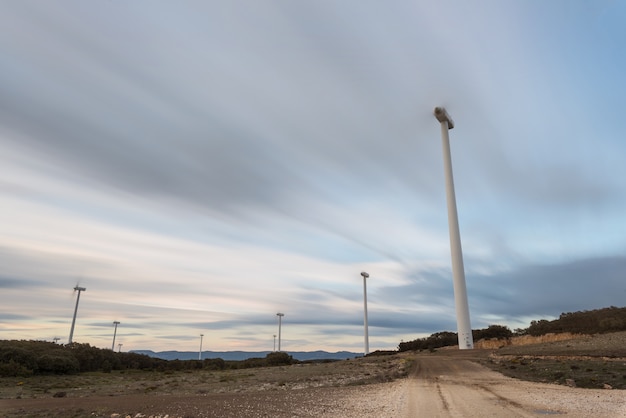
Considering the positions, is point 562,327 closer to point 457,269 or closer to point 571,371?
point 457,269

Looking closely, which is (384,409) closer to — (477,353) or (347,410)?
(347,410)

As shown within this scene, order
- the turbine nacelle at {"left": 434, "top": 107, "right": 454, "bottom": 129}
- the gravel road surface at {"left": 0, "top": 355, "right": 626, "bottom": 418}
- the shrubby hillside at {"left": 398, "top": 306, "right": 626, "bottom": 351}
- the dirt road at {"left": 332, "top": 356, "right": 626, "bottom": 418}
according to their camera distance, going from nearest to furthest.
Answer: the dirt road at {"left": 332, "top": 356, "right": 626, "bottom": 418}, the gravel road surface at {"left": 0, "top": 355, "right": 626, "bottom": 418}, the shrubby hillside at {"left": 398, "top": 306, "right": 626, "bottom": 351}, the turbine nacelle at {"left": 434, "top": 107, "right": 454, "bottom": 129}

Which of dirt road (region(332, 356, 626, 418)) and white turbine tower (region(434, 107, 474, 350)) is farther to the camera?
white turbine tower (region(434, 107, 474, 350))

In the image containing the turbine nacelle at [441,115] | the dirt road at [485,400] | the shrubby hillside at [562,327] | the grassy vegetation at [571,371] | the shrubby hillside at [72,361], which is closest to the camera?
the dirt road at [485,400]

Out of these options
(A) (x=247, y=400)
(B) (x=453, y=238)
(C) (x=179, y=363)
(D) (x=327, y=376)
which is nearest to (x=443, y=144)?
(B) (x=453, y=238)

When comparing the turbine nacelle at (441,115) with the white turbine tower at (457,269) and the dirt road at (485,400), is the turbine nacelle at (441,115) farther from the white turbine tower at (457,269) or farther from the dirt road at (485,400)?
the dirt road at (485,400)

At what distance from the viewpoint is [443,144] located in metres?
63.2

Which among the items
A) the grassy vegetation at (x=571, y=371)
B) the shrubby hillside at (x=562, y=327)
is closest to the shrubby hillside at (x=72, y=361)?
the shrubby hillside at (x=562, y=327)

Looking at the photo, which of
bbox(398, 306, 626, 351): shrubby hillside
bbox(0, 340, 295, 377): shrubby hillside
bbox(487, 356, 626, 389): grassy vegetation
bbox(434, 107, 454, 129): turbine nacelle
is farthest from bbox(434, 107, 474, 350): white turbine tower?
bbox(0, 340, 295, 377): shrubby hillside

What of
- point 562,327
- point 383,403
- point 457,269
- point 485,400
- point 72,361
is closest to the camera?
point 485,400

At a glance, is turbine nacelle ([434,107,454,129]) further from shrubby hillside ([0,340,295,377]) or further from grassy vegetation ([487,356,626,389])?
shrubby hillside ([0,340,295,377])

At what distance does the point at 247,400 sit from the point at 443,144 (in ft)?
172

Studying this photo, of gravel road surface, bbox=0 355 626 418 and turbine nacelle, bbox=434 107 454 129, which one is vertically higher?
turbine nacelle, bbox=434 107 454 129

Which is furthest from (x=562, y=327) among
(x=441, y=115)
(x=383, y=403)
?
(x=383, y=403)
